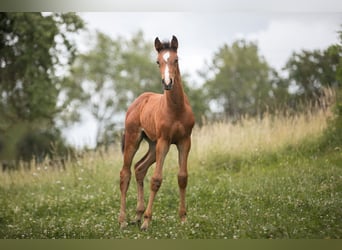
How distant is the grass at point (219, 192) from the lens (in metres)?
5.20

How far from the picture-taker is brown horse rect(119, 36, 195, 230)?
4.88 m

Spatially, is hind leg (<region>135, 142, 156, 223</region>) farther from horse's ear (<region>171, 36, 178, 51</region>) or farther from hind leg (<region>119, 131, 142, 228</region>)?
horse's ear (<region>171, 36, 178, 51</region>)

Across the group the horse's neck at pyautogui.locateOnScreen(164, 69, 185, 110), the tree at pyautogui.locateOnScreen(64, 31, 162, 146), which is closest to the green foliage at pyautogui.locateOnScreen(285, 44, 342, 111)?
the horse's neck at pyautogui.locateOnScreen(164, 69, 185, 110)

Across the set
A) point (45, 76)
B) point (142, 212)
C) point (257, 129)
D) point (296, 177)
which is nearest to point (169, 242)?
point (142, 212)

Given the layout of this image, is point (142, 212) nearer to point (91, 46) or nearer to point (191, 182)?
point (191, 182)

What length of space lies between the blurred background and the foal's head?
938 mm

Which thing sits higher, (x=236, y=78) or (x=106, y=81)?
(x=106, y=81)

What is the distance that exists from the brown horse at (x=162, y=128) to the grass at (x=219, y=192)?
406 mm

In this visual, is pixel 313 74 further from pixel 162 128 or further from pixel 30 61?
pixel 30 61

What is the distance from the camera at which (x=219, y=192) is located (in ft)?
20.1

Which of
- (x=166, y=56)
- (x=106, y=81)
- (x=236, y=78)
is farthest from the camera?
(x=106, y=81)

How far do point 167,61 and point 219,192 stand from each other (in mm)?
1996

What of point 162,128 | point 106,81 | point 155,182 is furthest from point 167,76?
point 106,81

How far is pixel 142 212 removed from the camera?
5410 millimetres
